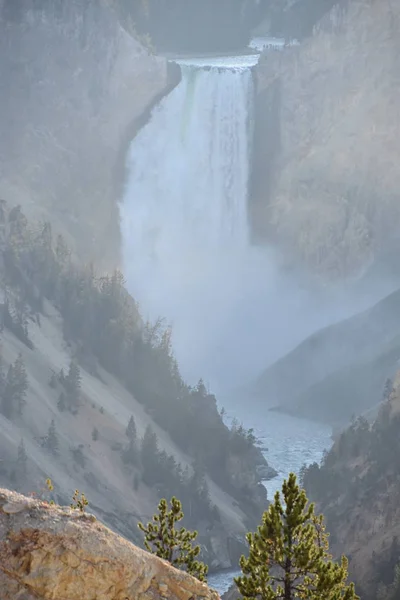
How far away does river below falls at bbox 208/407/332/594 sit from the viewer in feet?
274

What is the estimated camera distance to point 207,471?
262 feet

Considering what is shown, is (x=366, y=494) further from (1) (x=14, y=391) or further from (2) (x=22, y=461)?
(1) (x=14, y=391)

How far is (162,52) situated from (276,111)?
57.5 ft

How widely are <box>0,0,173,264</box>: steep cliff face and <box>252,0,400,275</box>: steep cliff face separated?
13.0 meters

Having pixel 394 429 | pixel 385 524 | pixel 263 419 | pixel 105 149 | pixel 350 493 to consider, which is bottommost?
pixel 385 524

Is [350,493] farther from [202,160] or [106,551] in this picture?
[202,160]

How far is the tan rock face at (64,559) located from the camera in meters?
19.7

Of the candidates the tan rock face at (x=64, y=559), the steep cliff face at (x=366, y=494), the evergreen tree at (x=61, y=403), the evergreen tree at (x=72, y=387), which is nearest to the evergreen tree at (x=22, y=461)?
the evergreen tree at (x=61, y=403)

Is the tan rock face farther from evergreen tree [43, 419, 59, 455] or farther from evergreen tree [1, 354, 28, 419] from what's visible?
evergreen tree [1, 354, 28, 419]

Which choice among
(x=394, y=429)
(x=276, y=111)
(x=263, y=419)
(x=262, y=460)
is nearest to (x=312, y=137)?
(x=276, y=111)

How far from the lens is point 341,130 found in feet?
362

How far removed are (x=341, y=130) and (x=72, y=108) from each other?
26003 millimetres

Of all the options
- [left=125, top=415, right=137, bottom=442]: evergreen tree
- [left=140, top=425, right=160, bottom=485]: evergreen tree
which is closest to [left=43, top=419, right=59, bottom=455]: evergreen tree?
[left=125, top=415, right=137, bottom=442]: evergreen tree

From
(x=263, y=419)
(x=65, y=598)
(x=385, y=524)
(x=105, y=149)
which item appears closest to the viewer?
(x=65, y=598)
